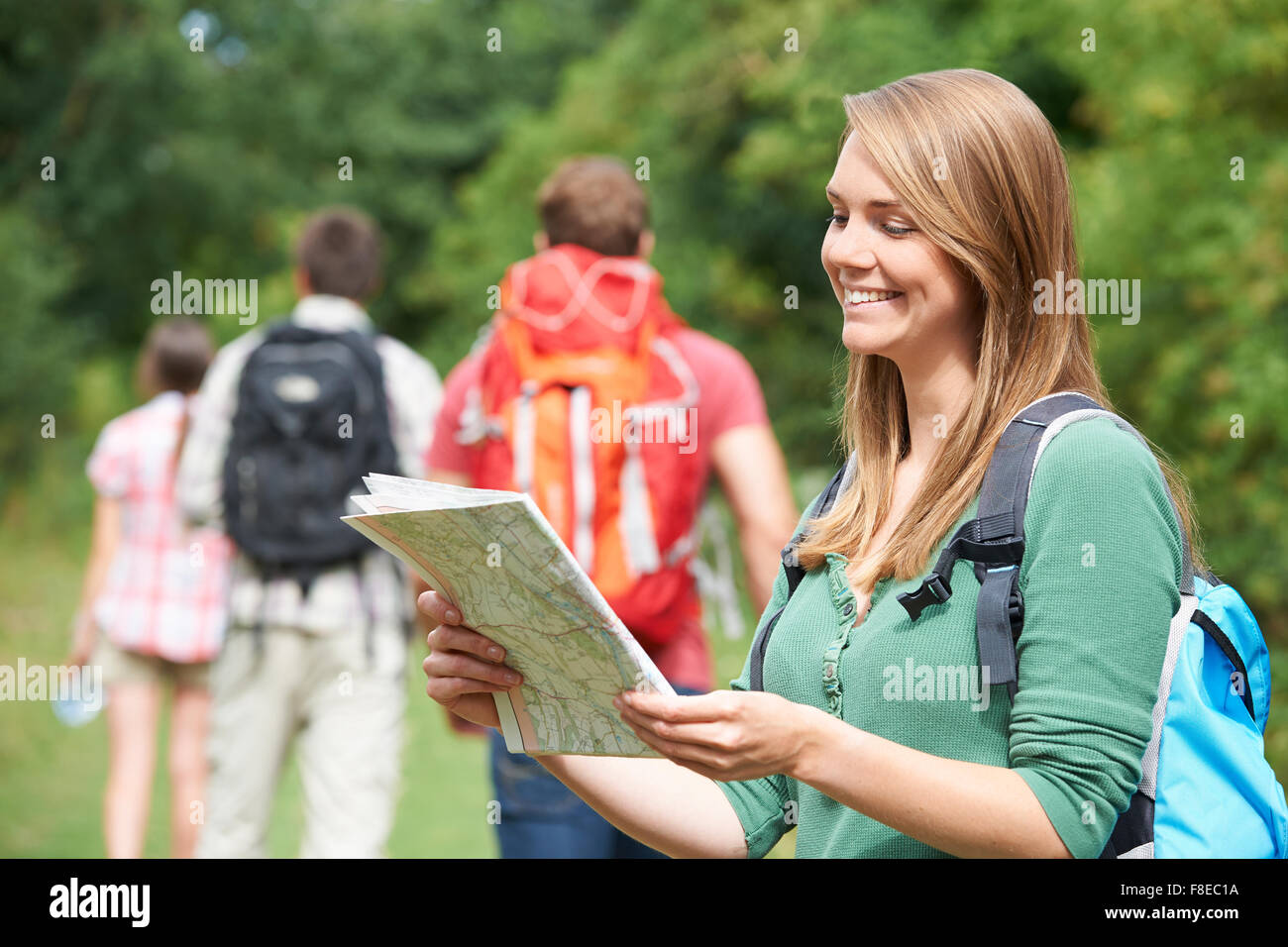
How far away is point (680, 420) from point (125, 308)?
22.5m

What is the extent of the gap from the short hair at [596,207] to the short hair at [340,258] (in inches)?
41.3

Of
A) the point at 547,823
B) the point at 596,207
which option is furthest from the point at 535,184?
the point at 547,823

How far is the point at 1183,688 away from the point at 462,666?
2.89ft

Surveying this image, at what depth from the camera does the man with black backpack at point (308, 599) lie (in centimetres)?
434

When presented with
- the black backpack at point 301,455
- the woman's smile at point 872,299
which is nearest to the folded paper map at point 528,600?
the woman's smile at point 872,299

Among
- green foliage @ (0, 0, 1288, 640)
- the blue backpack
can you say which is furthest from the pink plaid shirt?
the blue backpack

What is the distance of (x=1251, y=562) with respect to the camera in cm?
563

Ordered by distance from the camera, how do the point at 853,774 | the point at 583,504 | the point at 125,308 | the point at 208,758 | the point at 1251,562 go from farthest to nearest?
the point at 125,308, the point at 1251,562, the point at 208,758, the point at 583,504, the point at 853,774

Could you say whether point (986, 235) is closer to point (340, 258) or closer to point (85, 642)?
point (340, 258)

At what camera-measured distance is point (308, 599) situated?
4.35 meters

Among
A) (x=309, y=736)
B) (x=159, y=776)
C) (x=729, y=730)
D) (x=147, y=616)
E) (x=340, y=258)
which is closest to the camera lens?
(x=729, y=730)

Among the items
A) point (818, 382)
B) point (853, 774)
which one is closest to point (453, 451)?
point (853, 774)

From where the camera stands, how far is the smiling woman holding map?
1636 mm

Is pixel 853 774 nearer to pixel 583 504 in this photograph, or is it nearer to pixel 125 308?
pixel 583 504
